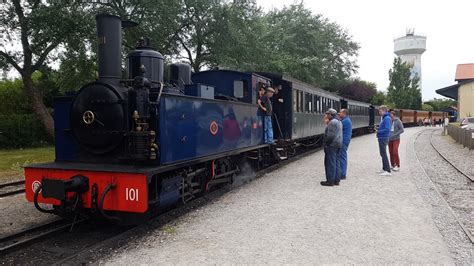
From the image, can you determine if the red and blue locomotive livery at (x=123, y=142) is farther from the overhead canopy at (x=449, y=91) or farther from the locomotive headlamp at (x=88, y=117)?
the overhead canopy at (x=449, y=91)

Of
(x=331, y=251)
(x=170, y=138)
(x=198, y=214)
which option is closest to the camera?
(x=331, y=251)

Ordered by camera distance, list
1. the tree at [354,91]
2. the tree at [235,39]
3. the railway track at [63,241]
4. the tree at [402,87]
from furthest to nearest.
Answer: the tree at [402,87]
the tree at [354,91]
the tree at [235,39]
the railway track at [63,241]

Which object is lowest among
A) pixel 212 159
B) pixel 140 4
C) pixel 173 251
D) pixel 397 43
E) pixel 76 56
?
pixel 173 251

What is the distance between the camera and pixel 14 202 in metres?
7.47

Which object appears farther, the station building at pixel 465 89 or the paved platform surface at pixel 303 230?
the station building at pixel 465 89

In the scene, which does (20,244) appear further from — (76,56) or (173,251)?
(76,56)

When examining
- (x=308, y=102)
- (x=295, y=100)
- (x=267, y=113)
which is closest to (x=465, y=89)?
(x=308, y=102)

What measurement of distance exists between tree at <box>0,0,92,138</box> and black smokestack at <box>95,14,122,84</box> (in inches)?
414

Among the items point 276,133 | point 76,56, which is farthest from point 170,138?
point 76,56

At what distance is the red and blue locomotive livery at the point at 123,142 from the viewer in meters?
5.05

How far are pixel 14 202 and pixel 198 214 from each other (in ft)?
12.7

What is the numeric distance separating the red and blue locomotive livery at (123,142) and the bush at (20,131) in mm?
15366

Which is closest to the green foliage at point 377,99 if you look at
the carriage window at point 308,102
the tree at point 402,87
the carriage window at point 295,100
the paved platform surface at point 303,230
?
the tree at point 402,87

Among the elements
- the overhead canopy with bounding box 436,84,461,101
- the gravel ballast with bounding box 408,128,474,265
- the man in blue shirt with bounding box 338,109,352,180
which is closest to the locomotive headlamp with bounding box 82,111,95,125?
the gravel ballast with bounding box 408,128,474,265
